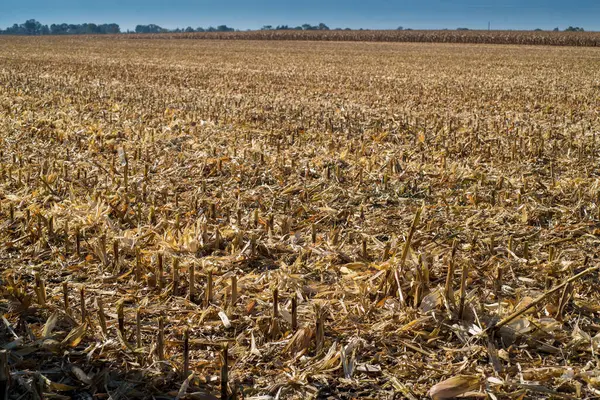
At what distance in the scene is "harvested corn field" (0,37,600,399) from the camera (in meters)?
2.86

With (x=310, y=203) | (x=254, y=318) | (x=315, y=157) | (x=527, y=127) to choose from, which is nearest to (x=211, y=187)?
(x=310, y=203)

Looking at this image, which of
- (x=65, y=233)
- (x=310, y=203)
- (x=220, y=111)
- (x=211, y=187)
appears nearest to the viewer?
(x=65, y=233)

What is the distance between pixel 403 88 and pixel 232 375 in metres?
13.0

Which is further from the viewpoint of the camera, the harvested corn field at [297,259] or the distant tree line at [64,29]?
the distant tree line at [64,29]

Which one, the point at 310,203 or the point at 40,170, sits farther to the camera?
the point at 40,170

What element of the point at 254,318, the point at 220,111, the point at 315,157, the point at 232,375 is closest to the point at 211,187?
the point at 315,157

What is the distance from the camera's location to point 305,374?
2822mm

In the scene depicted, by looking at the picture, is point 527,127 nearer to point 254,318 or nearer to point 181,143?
point 181,143

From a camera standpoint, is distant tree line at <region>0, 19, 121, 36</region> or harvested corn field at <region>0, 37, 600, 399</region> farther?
distant tree line at <region>0, 19, 121, 36</region>

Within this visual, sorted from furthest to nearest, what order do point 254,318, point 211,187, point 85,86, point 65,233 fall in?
1. point 85,86
2. point 211,187
3. point 65,233
4. point 254,318

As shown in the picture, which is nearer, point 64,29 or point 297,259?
A: point 297,259

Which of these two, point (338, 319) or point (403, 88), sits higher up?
point (403, 88)

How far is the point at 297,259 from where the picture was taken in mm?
4156

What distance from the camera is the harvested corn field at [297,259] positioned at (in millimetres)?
2859
